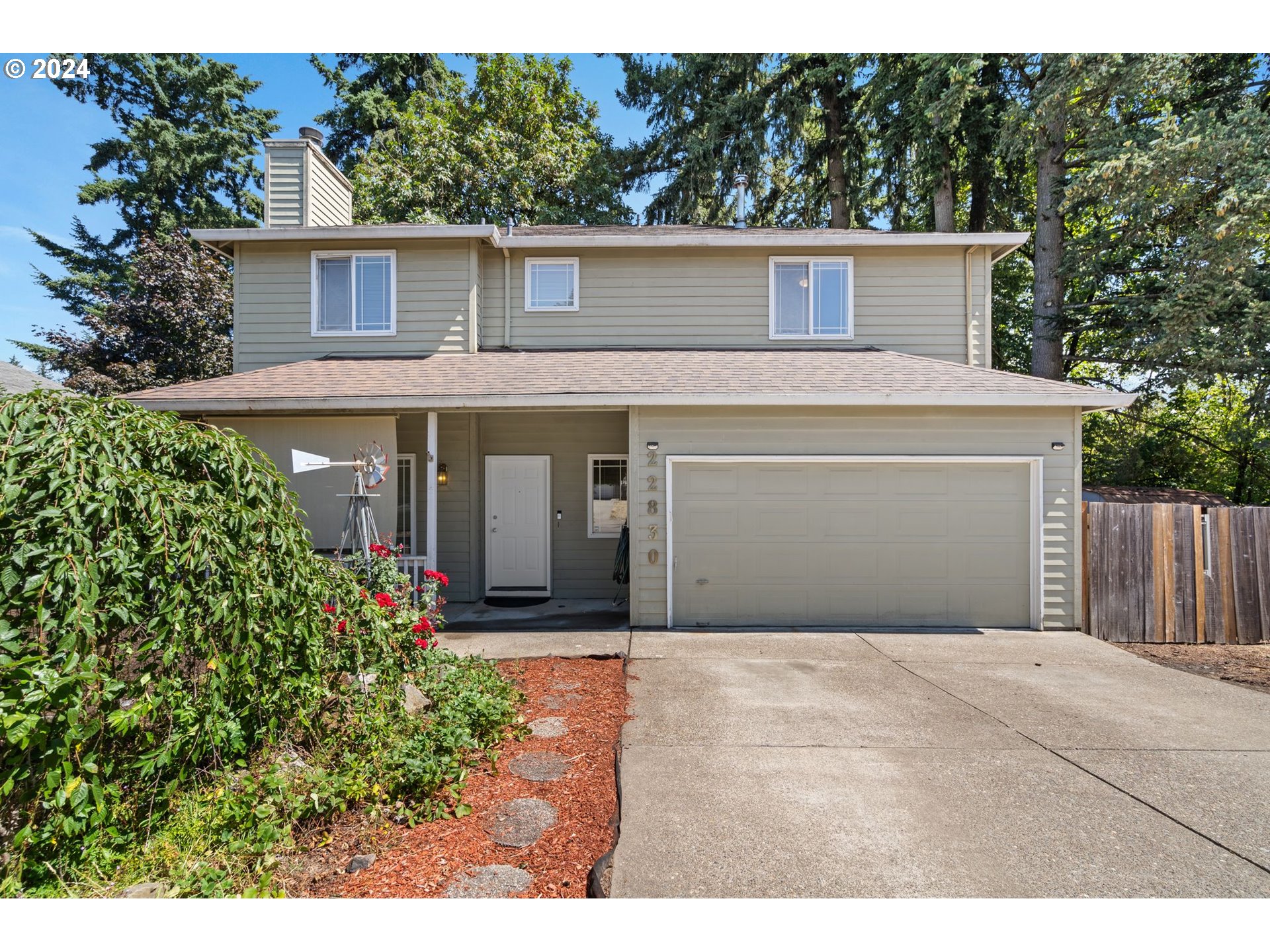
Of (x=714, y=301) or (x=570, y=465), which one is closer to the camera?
(x=570, y=465)

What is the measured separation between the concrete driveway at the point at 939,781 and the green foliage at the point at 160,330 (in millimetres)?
14232

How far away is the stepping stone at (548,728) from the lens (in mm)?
4123

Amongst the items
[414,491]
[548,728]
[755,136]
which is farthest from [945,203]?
[548,728]

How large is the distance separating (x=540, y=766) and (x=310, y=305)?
856cm

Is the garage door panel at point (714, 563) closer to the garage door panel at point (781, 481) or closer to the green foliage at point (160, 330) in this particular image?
the garage door panel at point (781, 481)

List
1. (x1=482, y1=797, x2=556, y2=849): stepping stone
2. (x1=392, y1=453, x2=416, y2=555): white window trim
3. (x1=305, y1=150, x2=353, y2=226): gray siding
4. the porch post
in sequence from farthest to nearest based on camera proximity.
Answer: (x1=305, y1=150, x2=353, y2=226): gray siding
(x1=392, y1=453, x2=416, y2=555): white window trim
the porch post
(x1=482, y1=797, x2=556, y2=849): stepping stone

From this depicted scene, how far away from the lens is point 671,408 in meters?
7.33

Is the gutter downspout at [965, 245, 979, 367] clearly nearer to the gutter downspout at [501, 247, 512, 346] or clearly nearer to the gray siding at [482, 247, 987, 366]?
the gray siding at [482, 247, 987, 366]

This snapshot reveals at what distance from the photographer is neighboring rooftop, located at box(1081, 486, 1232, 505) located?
36.3 ft

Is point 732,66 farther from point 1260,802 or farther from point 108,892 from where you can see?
point 108,892

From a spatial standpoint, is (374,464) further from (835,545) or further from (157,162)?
(157,162)

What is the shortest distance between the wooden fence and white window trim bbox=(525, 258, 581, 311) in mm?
7510

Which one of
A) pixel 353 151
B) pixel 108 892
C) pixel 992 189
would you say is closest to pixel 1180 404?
pixel 992 189

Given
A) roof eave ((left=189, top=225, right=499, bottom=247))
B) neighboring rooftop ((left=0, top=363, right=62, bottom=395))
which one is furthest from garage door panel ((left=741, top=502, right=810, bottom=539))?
neighboring rooftop ((left=0, top=363, right=62, bottom=395))
